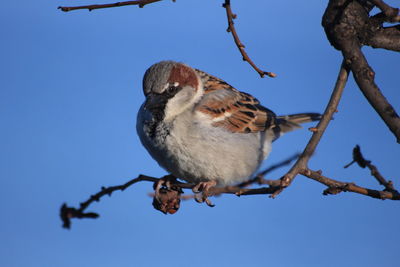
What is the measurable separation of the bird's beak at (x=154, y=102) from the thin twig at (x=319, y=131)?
885mm

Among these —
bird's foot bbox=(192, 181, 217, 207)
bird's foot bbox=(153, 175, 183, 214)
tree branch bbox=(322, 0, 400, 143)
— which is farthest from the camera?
bird's foot bbox=(192, 181, 217, 207)

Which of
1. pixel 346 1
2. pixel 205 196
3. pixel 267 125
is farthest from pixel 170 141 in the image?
pixel 346 1

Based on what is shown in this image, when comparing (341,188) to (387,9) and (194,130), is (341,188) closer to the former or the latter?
(387,9)

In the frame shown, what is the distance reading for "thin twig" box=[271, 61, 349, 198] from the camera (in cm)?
143

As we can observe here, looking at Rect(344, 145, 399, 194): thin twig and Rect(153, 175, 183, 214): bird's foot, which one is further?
Rect(153, 175, 183, 214): bird's foot

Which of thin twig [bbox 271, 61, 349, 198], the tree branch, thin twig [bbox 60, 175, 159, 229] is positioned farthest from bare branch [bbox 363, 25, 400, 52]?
thin twig [bbox 60, 175, 159, 229]

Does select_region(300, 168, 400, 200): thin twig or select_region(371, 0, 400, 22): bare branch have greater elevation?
select_region(371, 0, 400, 22): bare branch

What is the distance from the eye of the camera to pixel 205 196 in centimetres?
214

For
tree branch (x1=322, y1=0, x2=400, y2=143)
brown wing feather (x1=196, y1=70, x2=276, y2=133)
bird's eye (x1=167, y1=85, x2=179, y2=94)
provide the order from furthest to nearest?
brown wing feather (x1=196, y1=70, x2=276, y2=133) < bird's eye (x1=167, y1=85, x2=179, y2=94) < tree branch (x1=322, y1=0, x2=400, y2=143)

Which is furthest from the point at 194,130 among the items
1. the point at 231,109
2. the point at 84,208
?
the point at 84,208

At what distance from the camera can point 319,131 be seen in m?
1.52

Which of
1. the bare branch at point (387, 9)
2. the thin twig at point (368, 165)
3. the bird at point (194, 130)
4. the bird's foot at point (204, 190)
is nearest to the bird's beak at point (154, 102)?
the bird at point (194, 130)

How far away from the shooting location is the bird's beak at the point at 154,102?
7.24 feet

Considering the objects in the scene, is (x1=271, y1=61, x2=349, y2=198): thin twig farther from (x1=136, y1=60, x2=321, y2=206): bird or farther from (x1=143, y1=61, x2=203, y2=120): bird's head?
(x1=143, y1=61, x2=203, y2=120): bird's head
